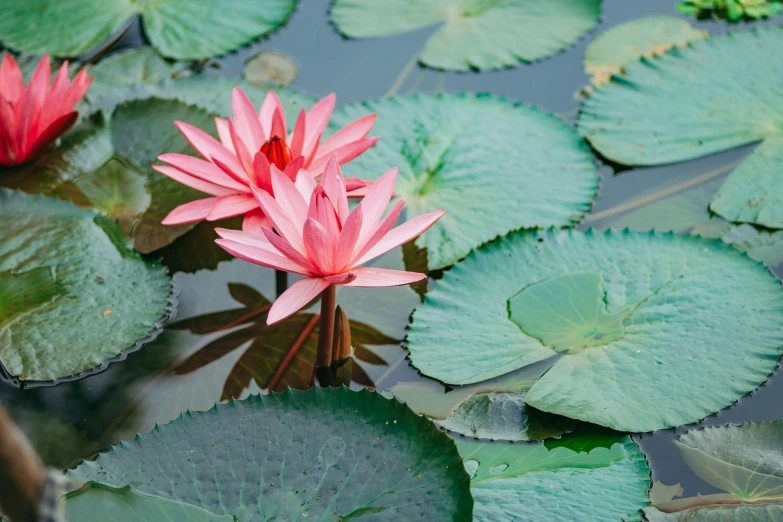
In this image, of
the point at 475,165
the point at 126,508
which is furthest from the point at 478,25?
the point at 126,508

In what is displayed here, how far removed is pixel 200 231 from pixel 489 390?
120cm

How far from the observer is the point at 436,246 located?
2234 mm

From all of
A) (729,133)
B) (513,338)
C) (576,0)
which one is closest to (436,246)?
(513,338)

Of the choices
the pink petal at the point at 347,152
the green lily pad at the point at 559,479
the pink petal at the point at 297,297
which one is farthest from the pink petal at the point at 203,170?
the green lily pad at the point at 559,479

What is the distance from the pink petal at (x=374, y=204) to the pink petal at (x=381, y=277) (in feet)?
0.24

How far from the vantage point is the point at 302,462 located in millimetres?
1486

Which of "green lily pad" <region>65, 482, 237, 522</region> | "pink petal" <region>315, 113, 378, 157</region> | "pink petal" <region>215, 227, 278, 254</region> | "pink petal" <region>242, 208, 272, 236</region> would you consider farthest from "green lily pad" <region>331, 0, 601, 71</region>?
"green lily pad" <region>65, 482, 237, 522</region>

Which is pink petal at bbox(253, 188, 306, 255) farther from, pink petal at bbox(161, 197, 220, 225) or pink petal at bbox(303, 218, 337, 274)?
pink petal at bbox(161, 197, 220, 225)

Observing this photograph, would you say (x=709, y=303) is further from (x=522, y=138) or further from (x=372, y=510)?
(x=372, y=510)

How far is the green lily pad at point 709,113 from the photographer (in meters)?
2.37

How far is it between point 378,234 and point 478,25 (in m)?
1.99

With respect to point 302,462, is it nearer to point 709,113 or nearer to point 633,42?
point 709,113

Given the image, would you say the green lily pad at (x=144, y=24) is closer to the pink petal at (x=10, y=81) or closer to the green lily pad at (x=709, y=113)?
the pink petal at (x=10, y=81)

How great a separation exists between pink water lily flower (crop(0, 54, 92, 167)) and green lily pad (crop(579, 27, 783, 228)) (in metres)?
1.88
